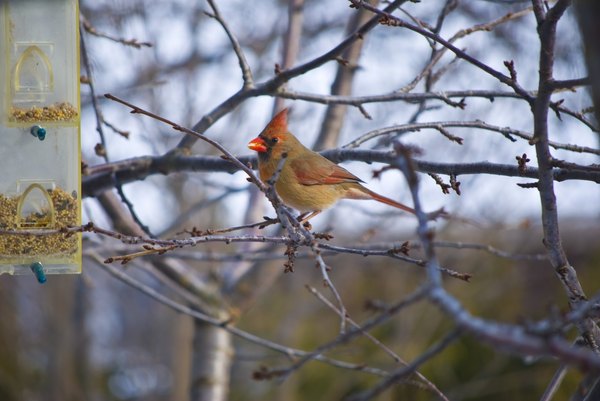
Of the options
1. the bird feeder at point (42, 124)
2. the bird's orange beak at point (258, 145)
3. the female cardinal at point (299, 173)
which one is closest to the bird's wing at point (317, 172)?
the female cardinal at point (299, 173)

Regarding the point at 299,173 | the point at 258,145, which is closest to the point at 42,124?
the point at 258,145

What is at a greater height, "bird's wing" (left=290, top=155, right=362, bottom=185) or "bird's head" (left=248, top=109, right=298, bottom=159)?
"bird's head" (left=248, top=109, right=298, bottom=159)

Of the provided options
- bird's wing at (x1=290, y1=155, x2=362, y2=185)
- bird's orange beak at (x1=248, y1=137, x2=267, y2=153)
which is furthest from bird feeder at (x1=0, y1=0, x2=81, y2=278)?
bird's wing at (x1=290, y1=155, x2=362, y2=185)

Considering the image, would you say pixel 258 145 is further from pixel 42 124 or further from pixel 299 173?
pixel 42 124

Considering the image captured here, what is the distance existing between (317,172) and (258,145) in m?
0.29

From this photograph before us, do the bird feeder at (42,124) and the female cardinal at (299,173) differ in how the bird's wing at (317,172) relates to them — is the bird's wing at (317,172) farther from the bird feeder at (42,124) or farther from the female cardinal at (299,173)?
the bird feeder at (42,124)

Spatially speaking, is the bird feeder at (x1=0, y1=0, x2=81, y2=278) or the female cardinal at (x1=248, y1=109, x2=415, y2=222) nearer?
the bird feeder at (x1=0, y1=0, x2=81, y2=278)

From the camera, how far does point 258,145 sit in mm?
3322

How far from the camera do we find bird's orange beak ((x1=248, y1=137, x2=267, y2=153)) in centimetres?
330

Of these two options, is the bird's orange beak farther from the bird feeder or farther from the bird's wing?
the bird feeder

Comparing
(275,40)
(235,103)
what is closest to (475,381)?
(275,40)

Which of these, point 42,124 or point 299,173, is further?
point 299,173

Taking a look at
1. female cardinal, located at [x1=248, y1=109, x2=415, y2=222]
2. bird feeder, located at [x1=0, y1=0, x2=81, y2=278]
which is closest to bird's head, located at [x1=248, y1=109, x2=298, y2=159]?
female cardinal, located at [x1=248, y1=109, x2=415, y2=222]

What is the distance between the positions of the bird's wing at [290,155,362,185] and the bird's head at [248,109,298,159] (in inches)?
3.6
